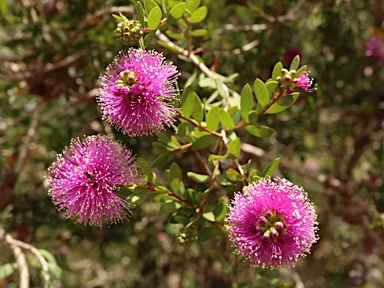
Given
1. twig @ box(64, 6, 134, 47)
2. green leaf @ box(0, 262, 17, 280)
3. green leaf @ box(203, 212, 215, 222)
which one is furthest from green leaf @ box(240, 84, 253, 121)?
green leaf @ box(0, 262, 17, 280)

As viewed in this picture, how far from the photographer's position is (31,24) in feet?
7.79

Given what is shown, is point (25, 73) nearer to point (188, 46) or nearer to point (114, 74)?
point (188, 46)

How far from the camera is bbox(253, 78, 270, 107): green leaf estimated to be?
1373mm

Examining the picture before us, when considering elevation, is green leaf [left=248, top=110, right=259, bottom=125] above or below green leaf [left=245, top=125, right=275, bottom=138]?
above

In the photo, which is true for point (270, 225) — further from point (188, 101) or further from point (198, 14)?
point (198, 14)

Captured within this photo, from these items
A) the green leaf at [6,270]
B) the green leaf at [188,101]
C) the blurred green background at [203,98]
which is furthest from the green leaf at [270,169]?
the green leaf at [6,270]

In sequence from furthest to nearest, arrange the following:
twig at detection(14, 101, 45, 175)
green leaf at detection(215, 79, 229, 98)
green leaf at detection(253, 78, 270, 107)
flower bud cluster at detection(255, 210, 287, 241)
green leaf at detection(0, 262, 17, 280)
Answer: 1. twig at detection(14, 101, 45, 175)
2. green leaf at detection(0, 262, 17, 280)
3. green leaf at detection(215, 79, 229, 98)
4. green leaf at detection(253, 78, 270, 107)
5. flower bud cluster at detection(255, 210, 287, 241)

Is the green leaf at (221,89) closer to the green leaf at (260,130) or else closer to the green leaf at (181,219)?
the green leaf at (260,130)

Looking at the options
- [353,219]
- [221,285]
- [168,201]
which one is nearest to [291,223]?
[168,201]

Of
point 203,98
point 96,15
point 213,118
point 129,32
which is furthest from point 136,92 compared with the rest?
point 96,15

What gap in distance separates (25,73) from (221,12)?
4.32 ft

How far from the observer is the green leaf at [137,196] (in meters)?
1.39

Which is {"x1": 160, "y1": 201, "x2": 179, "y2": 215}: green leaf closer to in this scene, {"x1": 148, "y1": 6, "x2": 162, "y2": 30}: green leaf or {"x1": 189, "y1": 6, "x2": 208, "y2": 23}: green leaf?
{"x1": 148, "y1": 6, "x2": 162, "y2": 30}: green leaf

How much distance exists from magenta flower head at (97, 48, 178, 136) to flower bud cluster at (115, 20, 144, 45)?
1.4 inches
